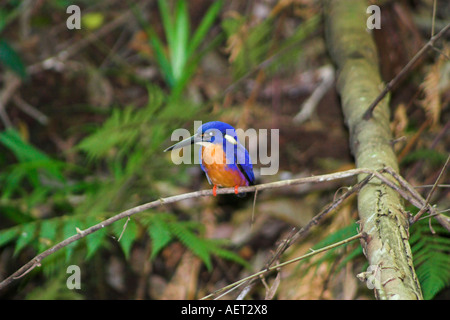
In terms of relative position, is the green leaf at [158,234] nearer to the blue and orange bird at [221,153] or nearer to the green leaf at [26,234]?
the blue and orange bird at [221,153]

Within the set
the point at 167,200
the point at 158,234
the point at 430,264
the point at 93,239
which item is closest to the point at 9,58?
the point at 93,239

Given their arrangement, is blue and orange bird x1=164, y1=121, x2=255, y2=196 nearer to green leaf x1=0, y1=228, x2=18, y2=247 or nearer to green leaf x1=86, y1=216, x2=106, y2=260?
green leaf x1=86, y1=216, x2=106, y2=260

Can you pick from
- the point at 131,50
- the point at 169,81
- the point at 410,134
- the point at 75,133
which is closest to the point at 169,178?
the point at 169,81

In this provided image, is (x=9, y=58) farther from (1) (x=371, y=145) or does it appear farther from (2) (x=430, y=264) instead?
(2) (x=430, y=264)

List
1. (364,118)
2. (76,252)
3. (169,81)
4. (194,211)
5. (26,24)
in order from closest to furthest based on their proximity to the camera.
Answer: (364,118)
(76,252)
(194,211)
(169,81)
(26,24)

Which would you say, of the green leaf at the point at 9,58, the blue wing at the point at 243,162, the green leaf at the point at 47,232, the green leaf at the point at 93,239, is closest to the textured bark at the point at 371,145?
the blue wing at the point at 243,162

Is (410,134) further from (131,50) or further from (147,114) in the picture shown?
(131,50)

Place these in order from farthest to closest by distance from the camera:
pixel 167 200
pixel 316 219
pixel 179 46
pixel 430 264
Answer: pixel 179 46 < pixel 430 264 < pixel 316 219 < pixel 167 200
